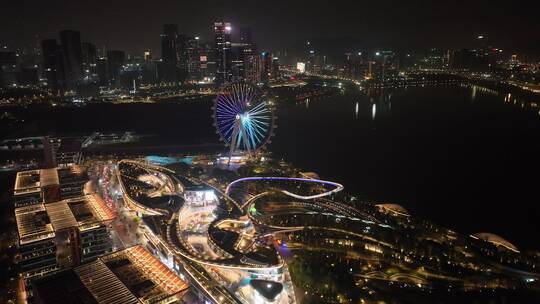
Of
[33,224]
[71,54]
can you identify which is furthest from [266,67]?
[33,224]

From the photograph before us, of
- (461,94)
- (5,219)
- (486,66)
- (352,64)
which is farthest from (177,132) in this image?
(486,66)

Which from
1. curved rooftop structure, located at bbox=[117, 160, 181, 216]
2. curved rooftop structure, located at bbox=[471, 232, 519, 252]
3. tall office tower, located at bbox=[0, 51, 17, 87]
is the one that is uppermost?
tall office tower, located at bbox=[0, 51, 17, 87]

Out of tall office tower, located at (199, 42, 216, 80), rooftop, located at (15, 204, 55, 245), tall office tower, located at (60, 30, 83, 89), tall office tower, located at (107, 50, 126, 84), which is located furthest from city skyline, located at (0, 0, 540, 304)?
tall office tower, located at (199, 42, 216, 80)

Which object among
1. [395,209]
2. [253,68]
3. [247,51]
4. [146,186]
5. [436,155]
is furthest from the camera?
[253,68]

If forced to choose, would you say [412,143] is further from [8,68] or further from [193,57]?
[8,68]

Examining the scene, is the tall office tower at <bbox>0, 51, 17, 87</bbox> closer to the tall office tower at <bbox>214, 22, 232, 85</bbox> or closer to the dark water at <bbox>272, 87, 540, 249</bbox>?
the tall office tower at <bbox>214, 22, 232, 85</bbox>

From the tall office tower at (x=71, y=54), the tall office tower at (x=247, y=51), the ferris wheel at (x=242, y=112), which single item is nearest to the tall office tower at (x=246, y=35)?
the tall office tower at (x=247, y=51)
